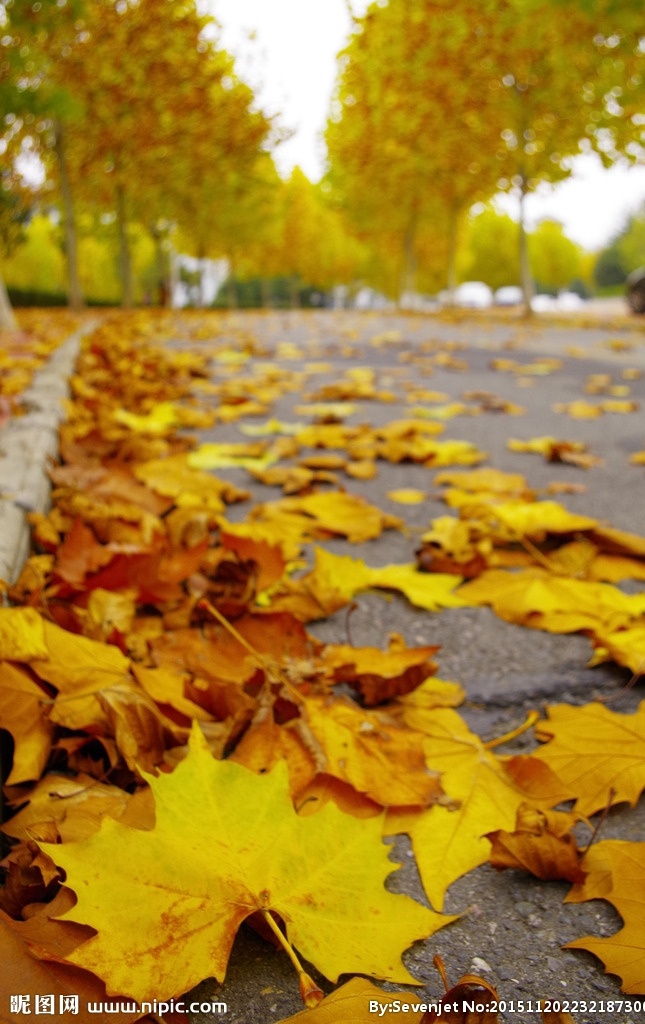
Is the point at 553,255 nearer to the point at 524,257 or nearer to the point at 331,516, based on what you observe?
the point at 524,257

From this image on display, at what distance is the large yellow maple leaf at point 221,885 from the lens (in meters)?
0.65

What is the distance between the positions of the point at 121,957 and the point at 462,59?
47.9 ft

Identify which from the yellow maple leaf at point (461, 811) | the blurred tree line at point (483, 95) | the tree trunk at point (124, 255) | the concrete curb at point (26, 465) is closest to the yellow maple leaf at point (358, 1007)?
the yellow maple leaf at point (461, 811)

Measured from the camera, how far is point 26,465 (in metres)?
1.73

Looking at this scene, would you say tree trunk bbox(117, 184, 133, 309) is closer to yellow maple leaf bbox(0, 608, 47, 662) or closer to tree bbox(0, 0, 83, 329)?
tree bbox(0, 0, 83, 329)

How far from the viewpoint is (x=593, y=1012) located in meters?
0.69

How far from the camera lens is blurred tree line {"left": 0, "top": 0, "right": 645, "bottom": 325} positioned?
10344mm

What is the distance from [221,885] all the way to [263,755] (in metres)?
0.25

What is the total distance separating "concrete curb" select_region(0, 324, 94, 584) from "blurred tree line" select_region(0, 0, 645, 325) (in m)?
3.97

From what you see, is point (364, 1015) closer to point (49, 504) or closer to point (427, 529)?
point (49, 504)

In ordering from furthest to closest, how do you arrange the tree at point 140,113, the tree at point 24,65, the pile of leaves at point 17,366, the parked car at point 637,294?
the parked car at point 637,294 < the tree at point 140,113 < the tree at point 24,65 < the pile of leaves at point 17,366

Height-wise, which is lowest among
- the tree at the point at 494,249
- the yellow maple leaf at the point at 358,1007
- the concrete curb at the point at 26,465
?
the yellow maple leaf at the point at 358,1007

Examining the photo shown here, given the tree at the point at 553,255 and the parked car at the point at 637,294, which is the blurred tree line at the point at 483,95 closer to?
the parked car at the point at 637,294

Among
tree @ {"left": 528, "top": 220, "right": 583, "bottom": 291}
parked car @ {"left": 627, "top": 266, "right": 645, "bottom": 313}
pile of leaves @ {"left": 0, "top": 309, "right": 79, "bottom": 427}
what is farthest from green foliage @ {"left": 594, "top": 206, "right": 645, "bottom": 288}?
pile of leaves @ {"left": 0, "top": 309, "right": 79, "bottom": 427}
